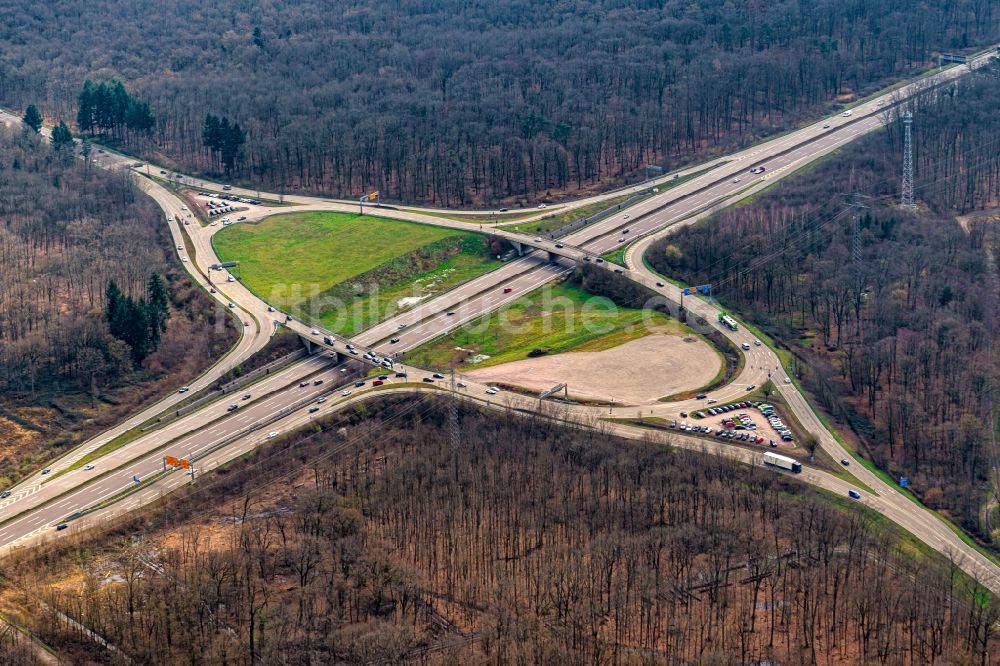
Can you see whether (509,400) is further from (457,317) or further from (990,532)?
(990,532)

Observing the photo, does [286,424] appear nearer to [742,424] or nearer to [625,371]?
[625,371]

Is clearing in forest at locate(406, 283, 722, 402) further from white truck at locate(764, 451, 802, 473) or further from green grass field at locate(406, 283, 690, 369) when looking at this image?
white truck at locate(764, 451, 802, 473)

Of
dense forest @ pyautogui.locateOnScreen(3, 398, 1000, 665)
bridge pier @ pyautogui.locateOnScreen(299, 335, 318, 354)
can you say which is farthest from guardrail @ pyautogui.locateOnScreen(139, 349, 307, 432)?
dense forest @ pyautogui.locateOnScreen(3, 398, 1000, 665)

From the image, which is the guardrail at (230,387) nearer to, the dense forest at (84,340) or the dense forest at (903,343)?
the dense forest at (84,340)

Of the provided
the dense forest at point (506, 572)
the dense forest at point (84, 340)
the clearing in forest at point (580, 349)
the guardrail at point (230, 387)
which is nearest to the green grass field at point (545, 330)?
the clearing in forest at point (580, 349)

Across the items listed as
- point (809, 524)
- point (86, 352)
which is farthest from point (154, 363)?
point (809, 524)

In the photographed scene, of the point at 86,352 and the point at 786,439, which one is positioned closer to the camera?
the point at 786,439
